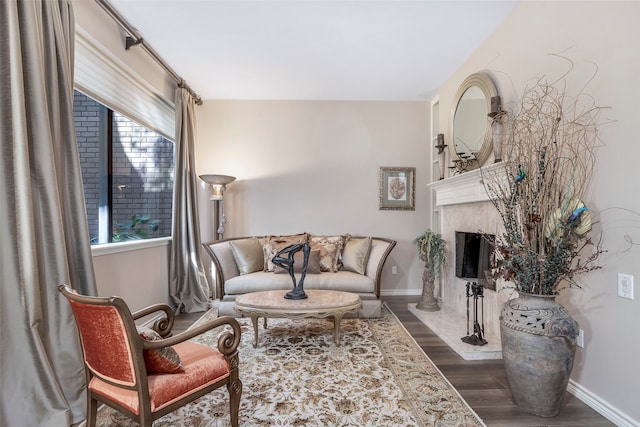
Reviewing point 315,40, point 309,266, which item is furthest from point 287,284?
point 315,40

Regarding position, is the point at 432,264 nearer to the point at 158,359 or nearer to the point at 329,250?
the point at 329,250

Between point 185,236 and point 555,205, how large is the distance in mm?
3768

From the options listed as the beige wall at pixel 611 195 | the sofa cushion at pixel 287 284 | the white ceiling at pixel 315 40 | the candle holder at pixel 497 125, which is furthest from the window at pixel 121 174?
the beige wall at pixel 611 195

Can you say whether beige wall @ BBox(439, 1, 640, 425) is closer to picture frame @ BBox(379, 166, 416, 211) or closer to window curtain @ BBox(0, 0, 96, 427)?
picture frame @ BBox(379, 166, 416, 211)

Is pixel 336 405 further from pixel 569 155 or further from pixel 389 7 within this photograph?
pixel 389 7

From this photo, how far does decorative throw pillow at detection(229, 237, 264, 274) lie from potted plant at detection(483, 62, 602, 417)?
2.79 meters

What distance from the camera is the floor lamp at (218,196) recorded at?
4.20 meters

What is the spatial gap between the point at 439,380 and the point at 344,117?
3.69 meters

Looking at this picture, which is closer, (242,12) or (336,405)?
(336,405)

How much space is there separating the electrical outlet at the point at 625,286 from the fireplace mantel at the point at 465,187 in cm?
112

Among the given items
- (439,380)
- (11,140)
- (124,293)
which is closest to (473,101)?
(439,380)

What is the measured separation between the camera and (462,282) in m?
3.60

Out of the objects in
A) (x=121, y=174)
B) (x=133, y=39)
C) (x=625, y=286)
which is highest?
(x=133, y=39)

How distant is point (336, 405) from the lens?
1.95m
